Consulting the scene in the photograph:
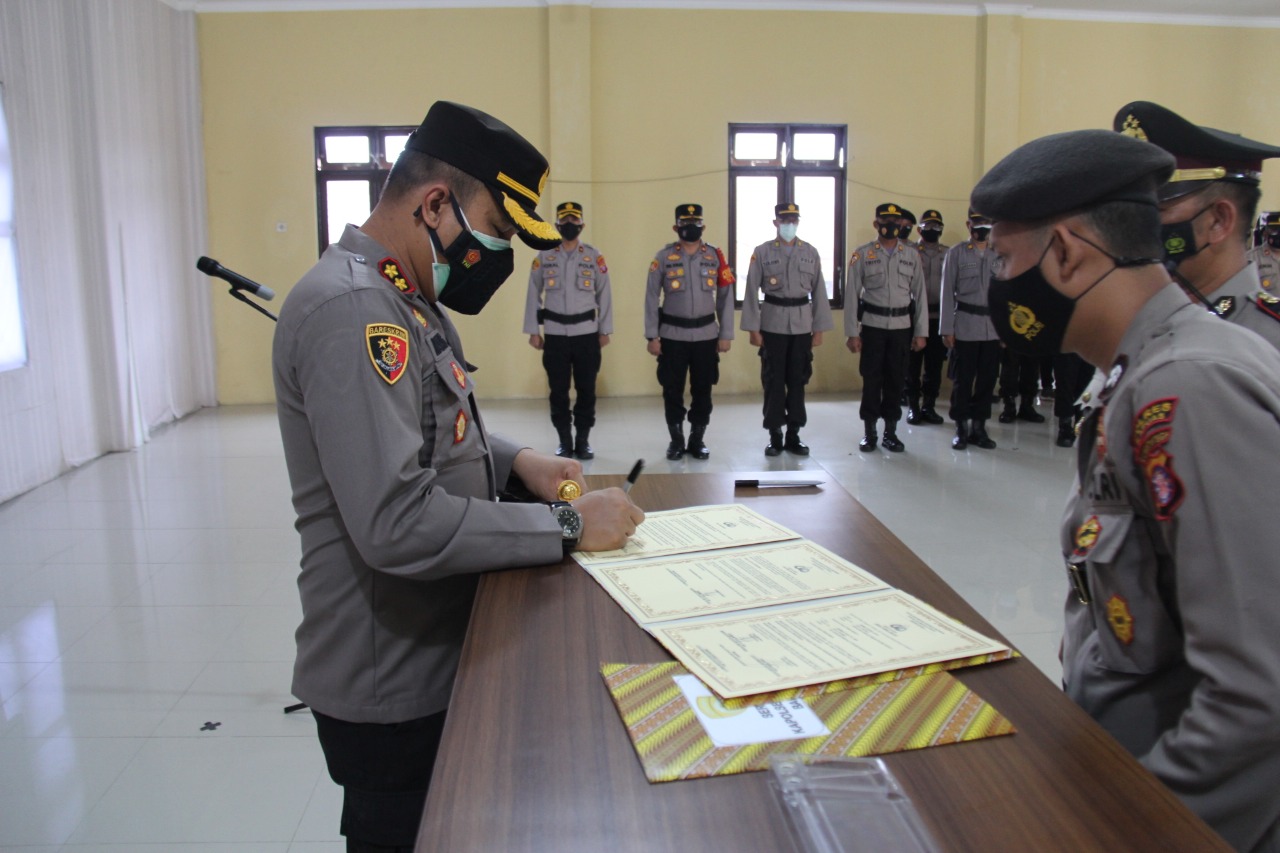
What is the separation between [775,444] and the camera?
6.09 metres

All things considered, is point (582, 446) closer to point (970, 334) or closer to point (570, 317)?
point (570, 317)

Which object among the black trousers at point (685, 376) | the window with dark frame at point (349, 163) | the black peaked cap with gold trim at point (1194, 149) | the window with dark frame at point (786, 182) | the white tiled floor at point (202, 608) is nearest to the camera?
the black peaked cap with gold trim at point (1194, 149)

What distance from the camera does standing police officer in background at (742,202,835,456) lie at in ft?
20.1

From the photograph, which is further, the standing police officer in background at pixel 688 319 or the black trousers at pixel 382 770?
the standing police officer in background at pixel 688 319

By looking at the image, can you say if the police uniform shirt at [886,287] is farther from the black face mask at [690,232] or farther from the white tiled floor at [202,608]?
the black face mask at [690,232]

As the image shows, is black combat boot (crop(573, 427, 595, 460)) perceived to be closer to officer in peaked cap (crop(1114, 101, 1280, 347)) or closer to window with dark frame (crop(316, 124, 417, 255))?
window with dark frame (crop(316, 124, 417, 255))

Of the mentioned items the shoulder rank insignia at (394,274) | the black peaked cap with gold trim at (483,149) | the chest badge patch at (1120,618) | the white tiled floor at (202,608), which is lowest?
the white tiled floor at (202,608)

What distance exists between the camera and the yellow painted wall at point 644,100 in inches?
310

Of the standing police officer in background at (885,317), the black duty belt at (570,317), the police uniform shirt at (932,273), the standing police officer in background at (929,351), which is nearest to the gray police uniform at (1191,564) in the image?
the black duty belt at (570,317)

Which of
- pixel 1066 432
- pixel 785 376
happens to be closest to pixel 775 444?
pixel 785 376

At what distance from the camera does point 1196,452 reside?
87 cm

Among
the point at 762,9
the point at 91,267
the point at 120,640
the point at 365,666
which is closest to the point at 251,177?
the point at 91,267

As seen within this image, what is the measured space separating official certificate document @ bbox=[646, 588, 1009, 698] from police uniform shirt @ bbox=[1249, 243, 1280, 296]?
6096 mm

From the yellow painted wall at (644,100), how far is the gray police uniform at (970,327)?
190 cm
